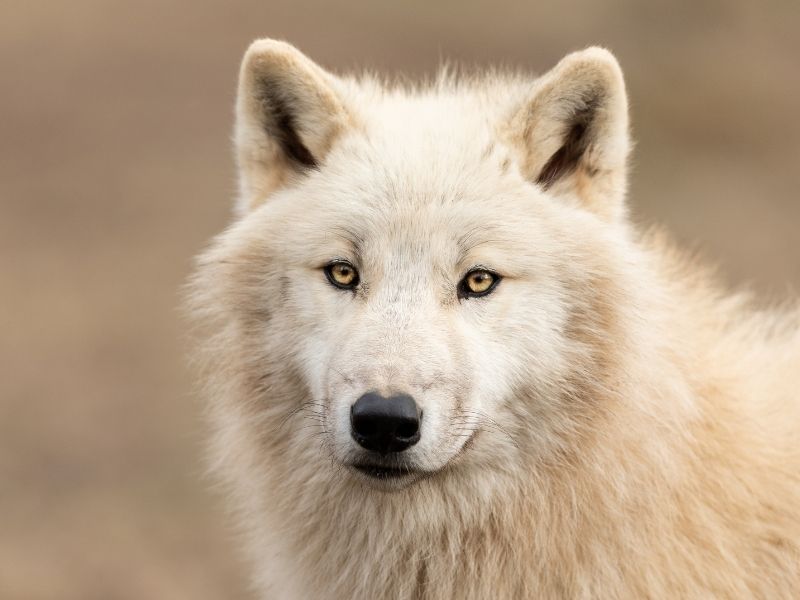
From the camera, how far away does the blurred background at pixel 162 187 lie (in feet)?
37.1

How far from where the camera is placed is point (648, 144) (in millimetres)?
18938

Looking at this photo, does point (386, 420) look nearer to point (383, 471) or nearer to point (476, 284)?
point (383, 471)

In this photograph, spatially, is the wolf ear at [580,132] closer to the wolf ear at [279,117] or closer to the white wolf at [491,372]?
the white wolf at [491,372]

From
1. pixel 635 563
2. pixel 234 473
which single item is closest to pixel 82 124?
pixel 234 473

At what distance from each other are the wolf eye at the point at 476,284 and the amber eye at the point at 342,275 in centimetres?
40

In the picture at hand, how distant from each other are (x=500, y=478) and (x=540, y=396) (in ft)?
1.12

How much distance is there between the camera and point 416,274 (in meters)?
4.52

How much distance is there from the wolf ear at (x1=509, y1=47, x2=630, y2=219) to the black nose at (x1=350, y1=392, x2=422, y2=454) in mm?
1201

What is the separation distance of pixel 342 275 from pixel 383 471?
76 cm

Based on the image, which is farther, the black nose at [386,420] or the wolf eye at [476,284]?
the wolf eye at [476,284]

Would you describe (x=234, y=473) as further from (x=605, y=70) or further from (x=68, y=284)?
(x=68, y=284)

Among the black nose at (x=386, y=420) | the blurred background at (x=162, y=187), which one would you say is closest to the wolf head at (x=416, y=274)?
the black nose at (x=386, y=420)

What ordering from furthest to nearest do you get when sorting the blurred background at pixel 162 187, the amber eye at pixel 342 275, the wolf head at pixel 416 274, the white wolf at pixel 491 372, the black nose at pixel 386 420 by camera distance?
the blurred background at pixel 162 187 → the amber eye at pixel 342 275 → the white wolf at pixel 491 372 → the wolf head at pixel 416 274 → the black nose at pixel 386 420

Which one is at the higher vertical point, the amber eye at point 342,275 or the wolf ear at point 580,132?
the wolf ear at point 580,132
